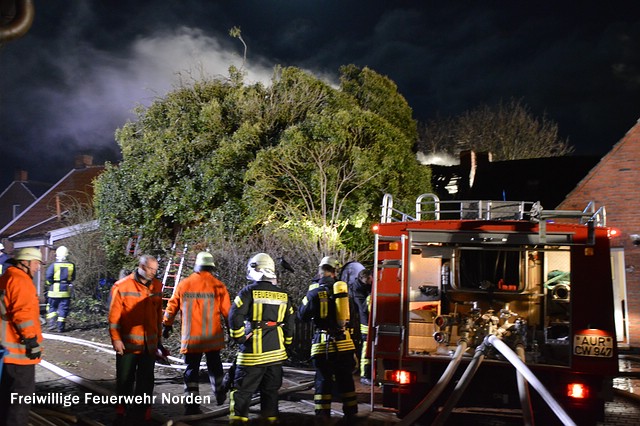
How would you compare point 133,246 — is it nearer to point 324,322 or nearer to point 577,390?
point 324,322

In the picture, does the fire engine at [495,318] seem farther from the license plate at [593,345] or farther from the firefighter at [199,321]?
the firefighter at [199,321]

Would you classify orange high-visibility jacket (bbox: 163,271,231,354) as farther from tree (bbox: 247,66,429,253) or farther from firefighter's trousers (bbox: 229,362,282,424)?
tree (bbox: 247,66,429,253)

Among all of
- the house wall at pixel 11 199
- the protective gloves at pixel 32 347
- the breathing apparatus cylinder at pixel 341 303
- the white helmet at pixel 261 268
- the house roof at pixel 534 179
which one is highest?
the house wall at pixel 11 199

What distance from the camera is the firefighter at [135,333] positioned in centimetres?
608

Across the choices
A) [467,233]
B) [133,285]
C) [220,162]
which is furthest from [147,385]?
[220,162]

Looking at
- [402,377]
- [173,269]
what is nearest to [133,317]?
[402,377]

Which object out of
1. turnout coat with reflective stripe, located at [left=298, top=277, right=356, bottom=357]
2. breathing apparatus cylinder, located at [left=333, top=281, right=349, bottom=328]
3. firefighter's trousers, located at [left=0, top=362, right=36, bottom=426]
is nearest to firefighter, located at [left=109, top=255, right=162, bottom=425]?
firefighter's trousers, located at [left=0, top=362, right=36, bottom=426]

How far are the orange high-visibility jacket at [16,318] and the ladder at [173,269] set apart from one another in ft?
25.3

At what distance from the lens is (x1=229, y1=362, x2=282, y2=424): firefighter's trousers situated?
5613mm

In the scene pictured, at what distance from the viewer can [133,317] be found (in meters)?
6.14

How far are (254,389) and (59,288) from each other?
8.50 meters

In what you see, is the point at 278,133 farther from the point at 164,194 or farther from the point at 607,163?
the point at 607,163

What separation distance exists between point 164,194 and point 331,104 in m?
4.61

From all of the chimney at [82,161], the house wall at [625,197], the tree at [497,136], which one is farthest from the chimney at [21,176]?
the house wall at [625,197]
